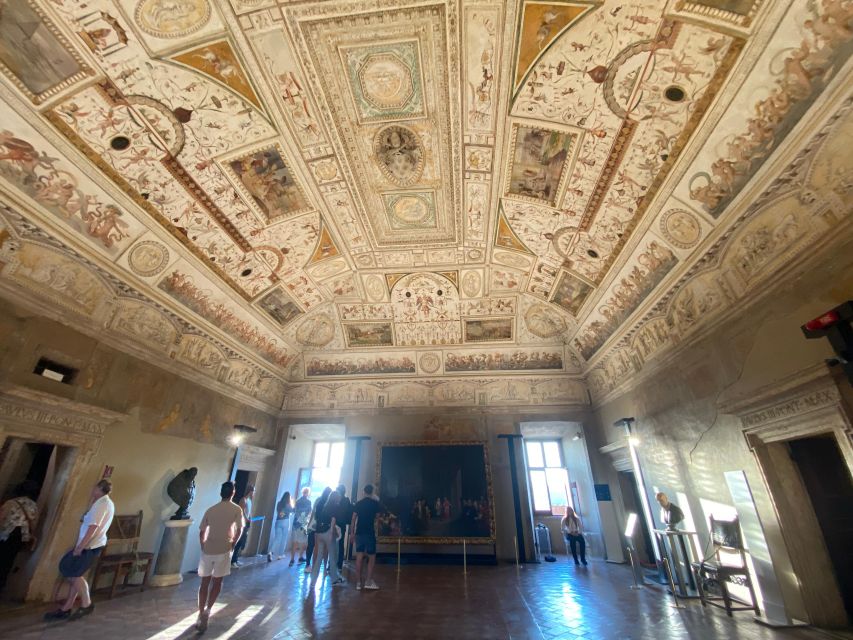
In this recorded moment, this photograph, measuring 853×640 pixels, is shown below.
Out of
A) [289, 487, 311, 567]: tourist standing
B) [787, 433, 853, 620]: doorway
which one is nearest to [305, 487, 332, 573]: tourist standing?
[289, 487, 311, 567]: tourist standing

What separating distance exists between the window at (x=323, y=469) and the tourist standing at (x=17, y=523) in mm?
7236

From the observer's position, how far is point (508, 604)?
5.54 metres

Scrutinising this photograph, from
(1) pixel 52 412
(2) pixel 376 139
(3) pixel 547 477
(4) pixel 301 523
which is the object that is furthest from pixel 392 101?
(3) pixel 547 477

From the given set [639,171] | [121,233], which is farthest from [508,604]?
[121,233]

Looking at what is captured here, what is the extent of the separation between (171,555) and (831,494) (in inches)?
427

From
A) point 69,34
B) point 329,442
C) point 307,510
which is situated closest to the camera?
point 69,34

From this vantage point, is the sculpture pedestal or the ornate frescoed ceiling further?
the sculpture pedestal

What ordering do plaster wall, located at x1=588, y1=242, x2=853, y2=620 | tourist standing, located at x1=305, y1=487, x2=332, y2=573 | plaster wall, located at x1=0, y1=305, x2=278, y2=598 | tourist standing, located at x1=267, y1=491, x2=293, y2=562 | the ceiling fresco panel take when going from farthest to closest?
tourist standing, located at x1=267, y1=491, x2=293, y2=562 → tourist standing, located at x1=305, y1=487, x2=332, y2=573 → plaster wall, located at x1=0, y1=305, x2=278, y2=598 → the ceiling fresco panel → plaster wall, located at x1=588, y1=242, x2=853, y2=620

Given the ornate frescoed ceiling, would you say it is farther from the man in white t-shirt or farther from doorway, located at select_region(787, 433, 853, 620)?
the man in white t-shirt

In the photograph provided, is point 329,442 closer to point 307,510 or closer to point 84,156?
point 307,510

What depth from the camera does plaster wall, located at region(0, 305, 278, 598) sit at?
5.30 meters

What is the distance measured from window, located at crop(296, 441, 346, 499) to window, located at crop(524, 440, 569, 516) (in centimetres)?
704

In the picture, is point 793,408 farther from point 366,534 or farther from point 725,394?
point 366,534

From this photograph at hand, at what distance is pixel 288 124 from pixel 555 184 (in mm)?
4891
